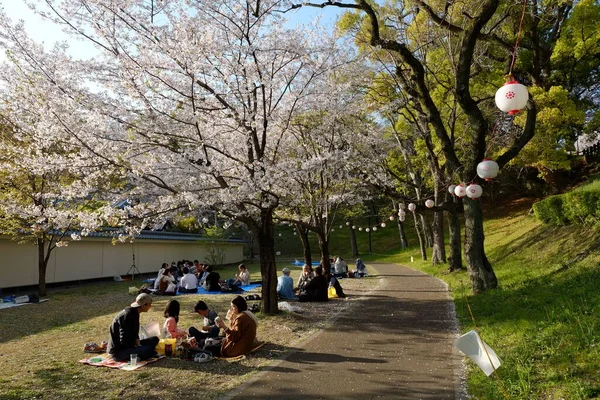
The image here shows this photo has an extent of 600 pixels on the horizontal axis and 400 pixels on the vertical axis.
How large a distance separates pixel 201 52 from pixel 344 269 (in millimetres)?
14006

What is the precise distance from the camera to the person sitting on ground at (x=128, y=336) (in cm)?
614

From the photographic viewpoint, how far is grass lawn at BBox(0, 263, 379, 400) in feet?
16.5

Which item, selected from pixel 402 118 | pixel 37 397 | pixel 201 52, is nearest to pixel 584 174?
pixel 402 118

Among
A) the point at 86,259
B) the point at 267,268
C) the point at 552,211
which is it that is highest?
the point at 86,259

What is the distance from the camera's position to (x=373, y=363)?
5797 millimetres

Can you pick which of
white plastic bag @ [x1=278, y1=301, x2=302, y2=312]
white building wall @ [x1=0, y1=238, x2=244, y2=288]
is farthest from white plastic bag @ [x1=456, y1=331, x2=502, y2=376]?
white building wall @ [x1=0, y1=238, x2=244, y2=288]

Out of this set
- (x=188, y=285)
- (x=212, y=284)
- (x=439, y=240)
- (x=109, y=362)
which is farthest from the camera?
(x=439, y=240)

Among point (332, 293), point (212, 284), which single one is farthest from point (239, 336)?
point (212, 284)

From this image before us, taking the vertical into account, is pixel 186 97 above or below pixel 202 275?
above

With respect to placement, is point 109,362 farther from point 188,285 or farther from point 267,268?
point 188,285

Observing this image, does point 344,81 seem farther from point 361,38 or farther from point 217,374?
point 217,374

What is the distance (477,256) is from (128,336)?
8093 mm

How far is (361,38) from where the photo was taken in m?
12.3

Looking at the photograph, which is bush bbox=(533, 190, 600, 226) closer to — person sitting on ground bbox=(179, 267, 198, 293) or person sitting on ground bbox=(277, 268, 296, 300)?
person sitting on ground bbox=(277, 268, 296, 300)
